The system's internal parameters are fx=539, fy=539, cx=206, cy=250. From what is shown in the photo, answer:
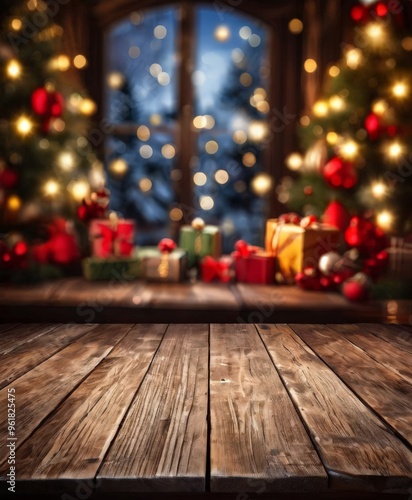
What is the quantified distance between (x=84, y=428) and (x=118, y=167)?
3.21m

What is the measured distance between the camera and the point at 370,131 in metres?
3.14

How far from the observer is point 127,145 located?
4.15 metres

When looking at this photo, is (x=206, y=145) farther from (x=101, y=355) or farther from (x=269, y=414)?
(x=269, y=414)

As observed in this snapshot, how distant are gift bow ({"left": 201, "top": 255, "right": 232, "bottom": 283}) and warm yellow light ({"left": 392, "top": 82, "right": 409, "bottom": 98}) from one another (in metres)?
1.40

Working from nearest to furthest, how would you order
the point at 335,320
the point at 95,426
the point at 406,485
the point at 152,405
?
the point at 406,485
the point at 95,426
the point at 152,405
the point at 335,320

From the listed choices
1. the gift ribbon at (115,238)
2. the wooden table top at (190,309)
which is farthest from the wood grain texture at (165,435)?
the gift ribbon at (115,238)

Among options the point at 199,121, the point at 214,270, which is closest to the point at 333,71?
the point at 199,121

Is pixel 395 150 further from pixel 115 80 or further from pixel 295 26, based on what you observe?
pixel 115 80

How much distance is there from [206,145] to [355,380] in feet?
9.61

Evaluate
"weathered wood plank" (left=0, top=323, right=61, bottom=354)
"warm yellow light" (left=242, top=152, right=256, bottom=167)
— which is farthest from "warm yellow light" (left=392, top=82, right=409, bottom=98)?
"weathered wood plank" (left=0, top=323, right=61, bottom=354)

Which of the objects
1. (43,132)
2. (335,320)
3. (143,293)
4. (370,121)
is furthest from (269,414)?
(43,132)

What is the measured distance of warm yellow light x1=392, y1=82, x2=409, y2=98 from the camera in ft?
9.99

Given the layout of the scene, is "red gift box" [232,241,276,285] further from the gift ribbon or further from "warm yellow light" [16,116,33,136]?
"warm yellow light" [16,116,33,136]

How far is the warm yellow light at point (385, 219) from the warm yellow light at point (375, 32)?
3.34 feet
